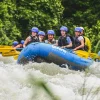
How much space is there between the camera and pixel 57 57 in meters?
7.92

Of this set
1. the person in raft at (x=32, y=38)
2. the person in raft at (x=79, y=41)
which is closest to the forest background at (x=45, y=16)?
the person in raft at (x=32, y=38)

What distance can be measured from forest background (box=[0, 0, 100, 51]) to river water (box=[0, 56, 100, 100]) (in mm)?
5584

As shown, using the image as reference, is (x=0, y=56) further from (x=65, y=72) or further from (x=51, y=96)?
(x=51, y=96)

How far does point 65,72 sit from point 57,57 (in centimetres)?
90

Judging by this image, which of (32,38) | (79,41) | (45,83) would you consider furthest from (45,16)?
(45,83)

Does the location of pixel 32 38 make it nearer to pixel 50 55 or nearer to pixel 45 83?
pixel 50 55

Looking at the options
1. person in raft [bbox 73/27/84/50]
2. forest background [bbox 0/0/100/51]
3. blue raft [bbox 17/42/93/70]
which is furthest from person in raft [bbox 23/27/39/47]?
forest background [bbox 0/0/100/51]

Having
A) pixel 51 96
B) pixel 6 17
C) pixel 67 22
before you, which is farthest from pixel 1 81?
pixel 67 22

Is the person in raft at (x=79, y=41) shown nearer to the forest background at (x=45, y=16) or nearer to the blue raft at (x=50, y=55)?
the blue raft at (x=50, y=55)

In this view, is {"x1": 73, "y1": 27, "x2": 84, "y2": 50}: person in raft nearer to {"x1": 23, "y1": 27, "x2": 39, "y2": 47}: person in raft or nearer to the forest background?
{"x1": 23, "y1": 27, "x2": 39, "y2": 47}: person in raft

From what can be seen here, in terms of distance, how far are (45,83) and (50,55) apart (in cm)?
650

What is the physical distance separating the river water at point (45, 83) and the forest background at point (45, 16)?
558cm

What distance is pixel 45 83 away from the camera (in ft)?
4.63

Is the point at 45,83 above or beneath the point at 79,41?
above
